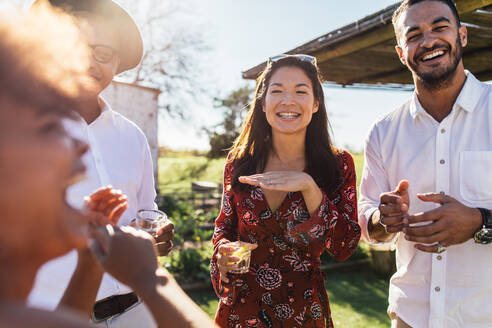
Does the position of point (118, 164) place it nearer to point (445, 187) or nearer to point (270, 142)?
point (270, 142)

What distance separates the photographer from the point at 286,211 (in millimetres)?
2299

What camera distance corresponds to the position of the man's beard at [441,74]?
2.34m

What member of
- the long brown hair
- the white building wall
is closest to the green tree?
the white building wall

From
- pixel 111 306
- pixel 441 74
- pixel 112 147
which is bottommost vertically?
pixel 111 306

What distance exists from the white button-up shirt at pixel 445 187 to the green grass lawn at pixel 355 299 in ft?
9.62

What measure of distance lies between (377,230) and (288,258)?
2.05 feet

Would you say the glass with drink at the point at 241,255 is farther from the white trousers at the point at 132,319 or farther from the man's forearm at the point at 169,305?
the man's forearm at the point at 169,305

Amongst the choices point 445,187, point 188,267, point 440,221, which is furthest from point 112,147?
point 188,267

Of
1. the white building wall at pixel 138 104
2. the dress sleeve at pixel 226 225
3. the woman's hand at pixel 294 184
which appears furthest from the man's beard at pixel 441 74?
the white building wall at pixel 138 104

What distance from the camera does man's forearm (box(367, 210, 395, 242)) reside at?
2.39 metres

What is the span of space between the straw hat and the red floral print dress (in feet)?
4.43

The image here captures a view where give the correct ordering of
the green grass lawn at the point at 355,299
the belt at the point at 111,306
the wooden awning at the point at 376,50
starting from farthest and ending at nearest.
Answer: the green grass lawn at the point at 355,299 < the wooden awning at the point at 376,50 < the belt at the point at 111,306

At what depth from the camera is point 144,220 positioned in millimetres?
1685

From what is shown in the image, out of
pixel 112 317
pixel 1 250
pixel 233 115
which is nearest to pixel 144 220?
pixel 112 317
